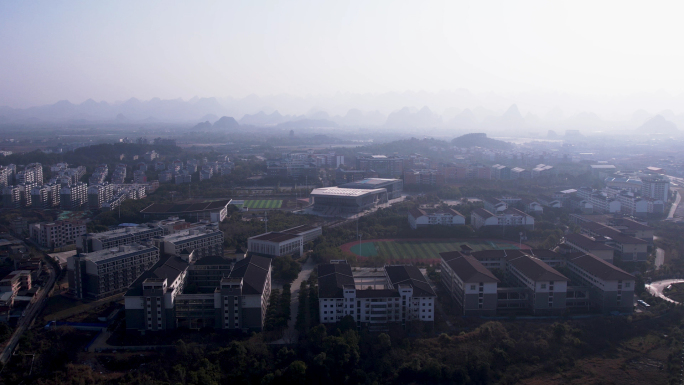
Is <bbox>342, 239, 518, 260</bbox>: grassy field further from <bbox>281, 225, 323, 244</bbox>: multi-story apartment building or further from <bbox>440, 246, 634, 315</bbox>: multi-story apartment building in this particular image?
<bbox>440, 246, 634, 315</bbox>: multi-story apartment building

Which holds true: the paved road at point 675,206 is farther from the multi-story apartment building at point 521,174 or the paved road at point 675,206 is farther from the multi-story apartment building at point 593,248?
the multi-story apartment building at point 593,248

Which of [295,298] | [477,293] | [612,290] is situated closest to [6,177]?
[295,298]

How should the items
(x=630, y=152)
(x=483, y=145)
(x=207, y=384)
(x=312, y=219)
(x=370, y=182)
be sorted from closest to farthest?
1. (x=207, y=384)
2. (x=312, y=219)
3. (x=370, y=182)
4. (x=630, y=152)
5. (x=483, y=145)

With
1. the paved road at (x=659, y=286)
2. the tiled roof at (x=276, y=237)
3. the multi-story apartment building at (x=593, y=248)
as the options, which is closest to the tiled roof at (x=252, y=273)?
the tiled roof at (x=276, y=237)

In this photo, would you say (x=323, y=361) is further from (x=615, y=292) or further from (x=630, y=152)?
(x=630, y=152)

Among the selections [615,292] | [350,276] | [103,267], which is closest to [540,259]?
[615,292]

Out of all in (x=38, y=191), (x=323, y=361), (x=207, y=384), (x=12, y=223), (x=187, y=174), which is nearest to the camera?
(x=207, y=384)
